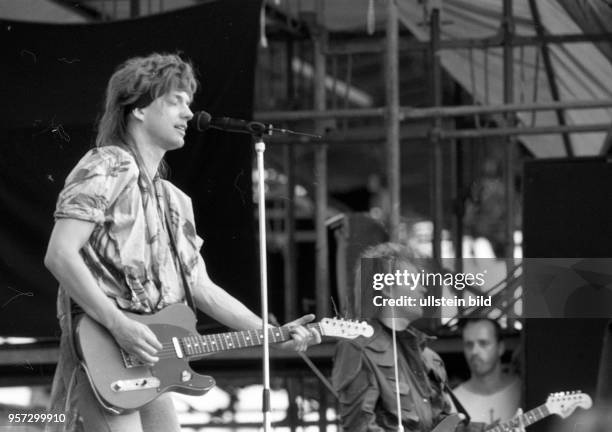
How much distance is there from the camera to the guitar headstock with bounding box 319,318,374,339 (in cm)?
514

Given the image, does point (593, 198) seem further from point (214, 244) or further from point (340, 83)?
point (340, 83)

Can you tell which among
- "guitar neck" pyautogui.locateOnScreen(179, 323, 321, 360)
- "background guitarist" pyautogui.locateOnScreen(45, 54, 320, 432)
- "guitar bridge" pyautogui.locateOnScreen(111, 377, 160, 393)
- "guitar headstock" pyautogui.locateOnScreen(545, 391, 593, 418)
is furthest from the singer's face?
"guitar headstock" pyautogui.locateOnScreen(545, 391, 593, 418)

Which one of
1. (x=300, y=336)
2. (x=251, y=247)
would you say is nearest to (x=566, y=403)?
(x=251, y=247)

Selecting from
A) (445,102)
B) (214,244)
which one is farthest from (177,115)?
(445,102)

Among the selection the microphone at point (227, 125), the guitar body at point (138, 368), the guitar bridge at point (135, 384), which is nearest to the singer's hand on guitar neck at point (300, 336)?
the guitar body at point (138, 368)

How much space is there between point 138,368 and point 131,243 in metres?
0.44

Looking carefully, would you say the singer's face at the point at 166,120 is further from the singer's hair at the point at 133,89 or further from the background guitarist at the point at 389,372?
the background guitarist at the point at 389,372

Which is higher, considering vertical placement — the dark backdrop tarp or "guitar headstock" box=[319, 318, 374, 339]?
the dark backdrop tarp

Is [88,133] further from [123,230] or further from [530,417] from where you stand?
[530,417]

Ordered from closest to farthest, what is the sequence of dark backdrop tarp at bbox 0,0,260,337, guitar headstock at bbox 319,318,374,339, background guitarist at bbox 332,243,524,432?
1. guitar headstock at bbox 319,318,374,339
2. background guitarist at bbox 332,243,524,432
3. dark backdrop tarp at bbox 0,0,260,337

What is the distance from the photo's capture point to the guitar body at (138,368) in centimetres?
457

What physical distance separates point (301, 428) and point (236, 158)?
193 cm

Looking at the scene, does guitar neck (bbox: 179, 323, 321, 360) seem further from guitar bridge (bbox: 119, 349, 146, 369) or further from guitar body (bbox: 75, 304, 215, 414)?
guitar bridge (bbox: 119, 349, 146, 369)

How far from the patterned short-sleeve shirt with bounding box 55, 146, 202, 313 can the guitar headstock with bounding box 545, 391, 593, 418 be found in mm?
2394
